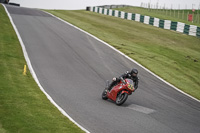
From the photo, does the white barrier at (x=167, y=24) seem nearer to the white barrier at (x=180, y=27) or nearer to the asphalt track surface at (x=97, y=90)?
the white barrier at (x=180, y=27)

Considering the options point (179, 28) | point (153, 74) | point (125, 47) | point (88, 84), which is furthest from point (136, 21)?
point (88, 84)

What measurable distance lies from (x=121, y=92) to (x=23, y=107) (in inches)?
169

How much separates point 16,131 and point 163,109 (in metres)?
7.15

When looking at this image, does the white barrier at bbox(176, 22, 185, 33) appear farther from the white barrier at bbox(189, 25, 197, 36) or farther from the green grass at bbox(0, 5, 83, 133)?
the green grass at bbox(0, 5, 83, 133)

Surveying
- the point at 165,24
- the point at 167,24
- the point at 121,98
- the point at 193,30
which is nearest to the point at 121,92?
the point at 121,98

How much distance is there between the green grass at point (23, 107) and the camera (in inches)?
353

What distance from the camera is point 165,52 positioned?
28.2 m

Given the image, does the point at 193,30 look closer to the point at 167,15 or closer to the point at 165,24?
the point at 165,24

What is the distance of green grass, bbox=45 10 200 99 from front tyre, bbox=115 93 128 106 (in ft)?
21.5

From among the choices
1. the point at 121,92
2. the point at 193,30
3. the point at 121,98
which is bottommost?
the point at 193,30

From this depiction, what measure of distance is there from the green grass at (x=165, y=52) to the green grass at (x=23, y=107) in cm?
952

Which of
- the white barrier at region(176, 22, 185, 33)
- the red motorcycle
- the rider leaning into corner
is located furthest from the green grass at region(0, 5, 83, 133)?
the white barrier at region(176, 22, 185, 33)

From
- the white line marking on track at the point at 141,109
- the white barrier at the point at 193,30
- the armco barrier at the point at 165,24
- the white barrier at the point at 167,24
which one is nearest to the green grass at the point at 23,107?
the white line marking on track at the point at 141,109

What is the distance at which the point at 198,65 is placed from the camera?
25.5 metres
